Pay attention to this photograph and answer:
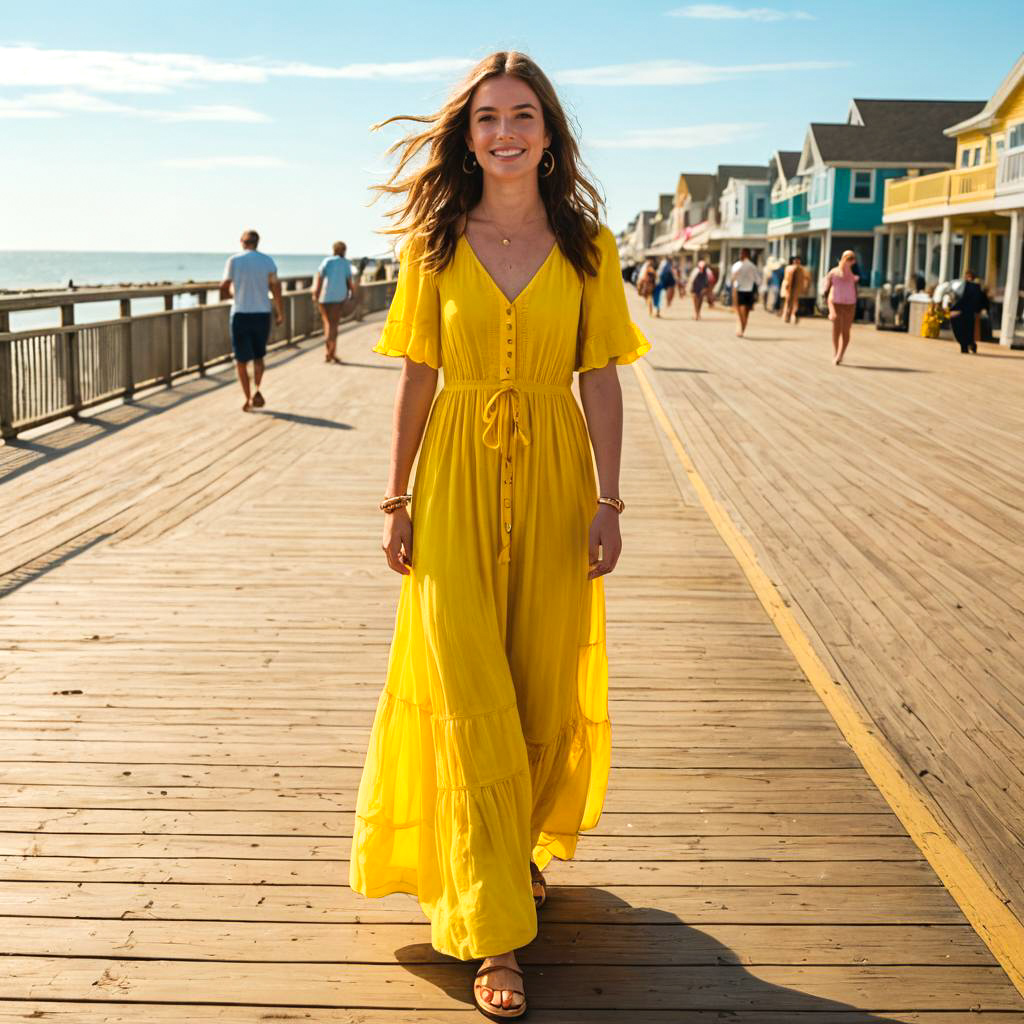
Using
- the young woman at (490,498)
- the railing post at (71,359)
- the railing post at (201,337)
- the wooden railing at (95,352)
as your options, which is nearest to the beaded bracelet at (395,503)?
the young woman at (490,498)

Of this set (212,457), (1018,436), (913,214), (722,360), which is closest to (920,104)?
(913,214)

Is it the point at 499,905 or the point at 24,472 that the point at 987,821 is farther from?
the point at 24,472

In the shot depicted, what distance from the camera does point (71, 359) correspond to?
1248 cm

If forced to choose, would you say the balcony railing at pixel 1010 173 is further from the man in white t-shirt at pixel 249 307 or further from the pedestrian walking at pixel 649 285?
the man in white t-shirt at pixel 249 307

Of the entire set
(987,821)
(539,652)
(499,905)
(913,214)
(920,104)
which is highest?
(920,104)

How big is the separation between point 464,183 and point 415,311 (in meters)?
0.33

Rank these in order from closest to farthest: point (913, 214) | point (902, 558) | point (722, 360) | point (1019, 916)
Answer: point (1019, 916), point (902, 558), point (722, 360), point (913, 214)

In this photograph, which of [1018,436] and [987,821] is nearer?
[987,821]

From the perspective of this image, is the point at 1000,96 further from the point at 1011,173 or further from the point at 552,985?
the point at 552,985

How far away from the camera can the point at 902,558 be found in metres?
7.64

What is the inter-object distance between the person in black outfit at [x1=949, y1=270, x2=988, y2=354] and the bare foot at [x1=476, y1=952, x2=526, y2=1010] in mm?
24386

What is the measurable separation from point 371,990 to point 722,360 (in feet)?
64.9

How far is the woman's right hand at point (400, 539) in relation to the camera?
312cm

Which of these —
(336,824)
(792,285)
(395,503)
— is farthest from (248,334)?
(792,285)
